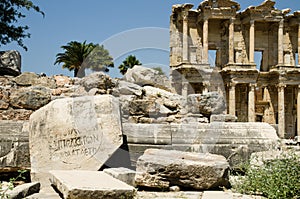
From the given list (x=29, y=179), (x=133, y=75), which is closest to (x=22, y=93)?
(x=29, y=179)

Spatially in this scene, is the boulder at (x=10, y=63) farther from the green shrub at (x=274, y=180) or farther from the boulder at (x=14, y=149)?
the green shrub at (x=274, y=180)

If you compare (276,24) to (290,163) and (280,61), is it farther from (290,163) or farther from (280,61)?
(290,163)

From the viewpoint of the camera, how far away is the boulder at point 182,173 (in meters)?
4.99

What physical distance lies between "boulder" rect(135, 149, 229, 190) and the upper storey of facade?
28.8 m

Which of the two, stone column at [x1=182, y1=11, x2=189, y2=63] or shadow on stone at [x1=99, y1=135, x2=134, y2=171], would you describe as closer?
shadow on stone at [x1=99, y1=135, x2=134, y2=171]

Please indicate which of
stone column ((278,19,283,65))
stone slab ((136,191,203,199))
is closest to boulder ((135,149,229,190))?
stone slab ((136,191,203,199))

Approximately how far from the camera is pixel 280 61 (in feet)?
116

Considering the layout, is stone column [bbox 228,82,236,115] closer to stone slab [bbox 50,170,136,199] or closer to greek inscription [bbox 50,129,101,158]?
greek inscription [bbox 50,129,101,158]

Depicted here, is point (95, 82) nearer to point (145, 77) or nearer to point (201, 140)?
point (201, 140)

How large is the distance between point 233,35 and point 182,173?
31476mm

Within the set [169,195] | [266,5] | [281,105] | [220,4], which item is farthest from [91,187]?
[266,5]

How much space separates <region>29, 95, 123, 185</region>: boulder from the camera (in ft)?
18.1

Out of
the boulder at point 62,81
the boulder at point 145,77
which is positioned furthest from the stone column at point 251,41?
the boulder at point 62,81

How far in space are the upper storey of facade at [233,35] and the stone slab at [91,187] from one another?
29553 millimetres
